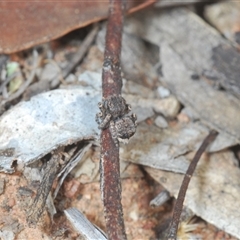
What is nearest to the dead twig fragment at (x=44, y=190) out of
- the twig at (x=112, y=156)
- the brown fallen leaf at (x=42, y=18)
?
the twig at (x=112, y=156)

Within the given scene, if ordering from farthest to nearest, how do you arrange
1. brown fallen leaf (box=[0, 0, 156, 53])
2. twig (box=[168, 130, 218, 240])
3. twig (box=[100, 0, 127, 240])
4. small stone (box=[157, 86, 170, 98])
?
small stone (box=[157, 86, 170, 98]), brown fallen leaf (box=[0, 0, 156, 53]), twig (box=[168, 130, 218, 240]), twig (box=[100, 0, 127, 240])

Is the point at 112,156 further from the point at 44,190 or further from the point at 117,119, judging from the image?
the point at 44,190

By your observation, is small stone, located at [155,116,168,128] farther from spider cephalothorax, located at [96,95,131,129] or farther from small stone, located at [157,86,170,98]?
spider cephalothorax, located at [96,95,131,129]

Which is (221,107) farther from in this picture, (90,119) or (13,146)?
(13,146)

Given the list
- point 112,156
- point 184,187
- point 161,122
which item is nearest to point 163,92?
point 161,122

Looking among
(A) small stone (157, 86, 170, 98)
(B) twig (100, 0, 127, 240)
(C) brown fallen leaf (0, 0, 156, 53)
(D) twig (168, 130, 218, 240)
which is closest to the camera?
(B) twig (100, 0, 127, 240)

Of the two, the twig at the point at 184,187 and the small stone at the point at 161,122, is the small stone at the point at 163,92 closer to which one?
the small stone at the point at 161,122

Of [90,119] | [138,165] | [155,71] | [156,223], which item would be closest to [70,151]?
[90,119]

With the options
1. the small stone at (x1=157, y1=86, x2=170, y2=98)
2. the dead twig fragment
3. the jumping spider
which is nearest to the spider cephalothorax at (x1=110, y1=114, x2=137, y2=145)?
the jumping spider
